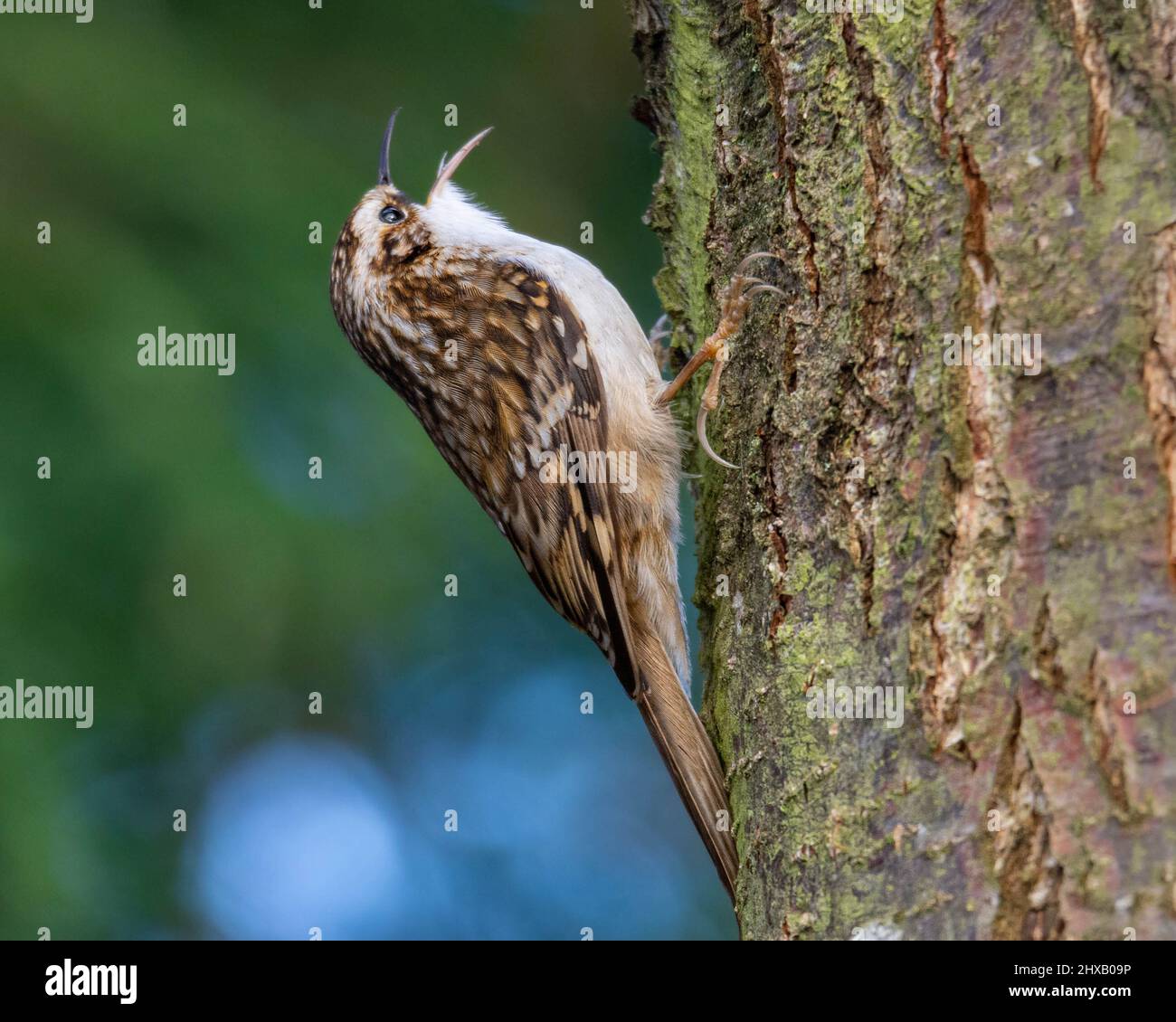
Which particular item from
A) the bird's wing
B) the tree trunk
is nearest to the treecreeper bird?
the bird's wing

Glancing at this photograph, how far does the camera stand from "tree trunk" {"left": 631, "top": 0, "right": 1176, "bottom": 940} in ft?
4.62

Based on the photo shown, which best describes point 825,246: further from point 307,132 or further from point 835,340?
point 307,132

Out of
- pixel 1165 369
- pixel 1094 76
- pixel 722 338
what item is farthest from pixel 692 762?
pixel 1094 76

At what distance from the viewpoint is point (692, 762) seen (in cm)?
228

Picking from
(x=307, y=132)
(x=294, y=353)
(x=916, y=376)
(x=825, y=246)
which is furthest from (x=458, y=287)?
(x=916, y=376)

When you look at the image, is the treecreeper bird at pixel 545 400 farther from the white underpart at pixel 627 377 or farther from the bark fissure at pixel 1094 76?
the bark fissure at pixel 1094 76

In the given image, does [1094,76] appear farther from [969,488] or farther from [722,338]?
[722,338]

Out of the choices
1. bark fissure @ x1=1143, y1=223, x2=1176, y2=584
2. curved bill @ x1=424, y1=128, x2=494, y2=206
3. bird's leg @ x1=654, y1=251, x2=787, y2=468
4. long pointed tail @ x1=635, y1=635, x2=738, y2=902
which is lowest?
long pointed tail @ x1=635, y1=635, x2=738, y2=902

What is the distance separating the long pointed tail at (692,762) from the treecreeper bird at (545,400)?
0.01m

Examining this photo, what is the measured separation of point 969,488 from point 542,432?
4.56 ft

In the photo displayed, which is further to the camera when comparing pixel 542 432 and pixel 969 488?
pixel 542 432

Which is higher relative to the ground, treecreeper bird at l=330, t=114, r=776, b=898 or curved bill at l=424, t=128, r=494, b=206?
curved bill at l=424, t=128, r=494, b=206

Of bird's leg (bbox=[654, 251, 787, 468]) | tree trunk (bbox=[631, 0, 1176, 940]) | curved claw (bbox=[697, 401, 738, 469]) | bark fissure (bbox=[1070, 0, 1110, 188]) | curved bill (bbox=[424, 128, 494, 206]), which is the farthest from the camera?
curved bill (bbox=[424, 128, 494, 206])

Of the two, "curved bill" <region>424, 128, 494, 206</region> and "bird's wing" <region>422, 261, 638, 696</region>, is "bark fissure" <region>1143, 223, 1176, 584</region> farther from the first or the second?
"curved bill" <region>424, 128, 494, 206</region>
